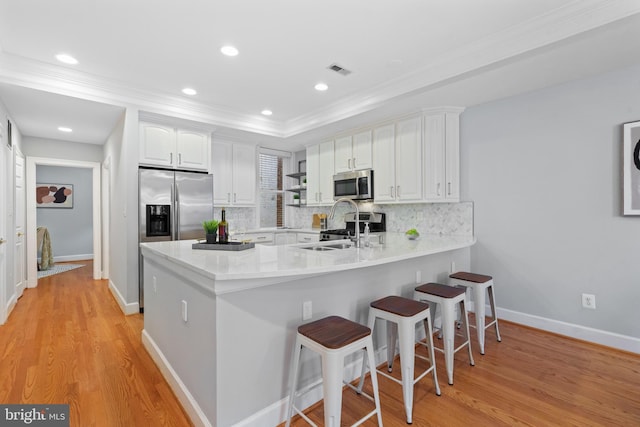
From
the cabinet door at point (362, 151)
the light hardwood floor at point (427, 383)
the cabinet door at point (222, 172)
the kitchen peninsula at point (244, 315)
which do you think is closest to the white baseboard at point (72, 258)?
the light hardwood floor at point (427, 383)

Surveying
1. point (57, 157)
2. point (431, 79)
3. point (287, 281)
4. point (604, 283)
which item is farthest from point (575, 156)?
point (57, 157)

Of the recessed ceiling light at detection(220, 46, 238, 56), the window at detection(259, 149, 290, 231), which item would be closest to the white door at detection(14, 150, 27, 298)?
the window at detection(259, 149, 290, 231)

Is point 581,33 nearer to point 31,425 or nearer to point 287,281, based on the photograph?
point 287,281

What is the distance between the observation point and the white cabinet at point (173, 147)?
3.77 metres

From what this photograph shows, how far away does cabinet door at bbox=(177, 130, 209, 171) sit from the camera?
4074mm

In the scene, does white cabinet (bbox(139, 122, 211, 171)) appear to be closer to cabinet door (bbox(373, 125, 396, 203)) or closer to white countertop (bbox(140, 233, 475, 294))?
white countertop (bbox(140, 233, 475, 294))

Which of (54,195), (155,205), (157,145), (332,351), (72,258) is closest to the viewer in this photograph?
(332,351)

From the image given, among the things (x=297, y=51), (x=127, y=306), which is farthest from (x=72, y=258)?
(x=297, y=51)

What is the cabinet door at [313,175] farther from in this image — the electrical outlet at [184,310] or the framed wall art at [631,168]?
the framed wall art at [631,168]

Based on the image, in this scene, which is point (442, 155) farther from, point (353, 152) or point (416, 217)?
point (353, 152)

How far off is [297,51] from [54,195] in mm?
7625

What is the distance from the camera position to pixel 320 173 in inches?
199

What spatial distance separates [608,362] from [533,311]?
29.5 inches

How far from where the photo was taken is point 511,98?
10.8 ft
